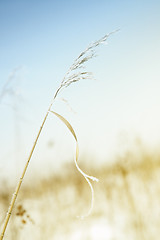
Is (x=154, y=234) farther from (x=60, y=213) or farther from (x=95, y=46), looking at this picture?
(x=95, y=46)

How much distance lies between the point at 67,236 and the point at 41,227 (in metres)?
0.37

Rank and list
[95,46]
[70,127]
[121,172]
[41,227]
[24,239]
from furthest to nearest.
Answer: [121,172] < [41,227] < [24,239] < [95,46] < [70,127]

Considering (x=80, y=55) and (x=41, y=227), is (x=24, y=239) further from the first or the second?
(x=80, y=55)

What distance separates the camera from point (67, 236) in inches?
97.6

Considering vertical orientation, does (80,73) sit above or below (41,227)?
above

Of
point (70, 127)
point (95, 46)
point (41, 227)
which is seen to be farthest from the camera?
Result: point (41, 227)

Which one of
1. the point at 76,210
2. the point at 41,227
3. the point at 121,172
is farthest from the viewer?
the point at 121,172

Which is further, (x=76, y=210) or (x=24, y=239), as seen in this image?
(x=76, y=210)

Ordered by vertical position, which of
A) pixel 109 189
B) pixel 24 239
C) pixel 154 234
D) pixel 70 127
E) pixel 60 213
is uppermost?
pixel 70 127

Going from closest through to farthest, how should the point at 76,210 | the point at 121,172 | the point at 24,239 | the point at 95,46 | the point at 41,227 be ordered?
the point at 95,46 → the point at 24,239 → the point at 41,227 → the point at 76,210 → the point at 121,172

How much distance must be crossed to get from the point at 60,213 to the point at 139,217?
1089 mm

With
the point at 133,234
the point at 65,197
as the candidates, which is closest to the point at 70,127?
the point at 65,197

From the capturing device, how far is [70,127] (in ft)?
1.51

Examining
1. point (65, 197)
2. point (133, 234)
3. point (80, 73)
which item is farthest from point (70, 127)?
point (133, 234)
